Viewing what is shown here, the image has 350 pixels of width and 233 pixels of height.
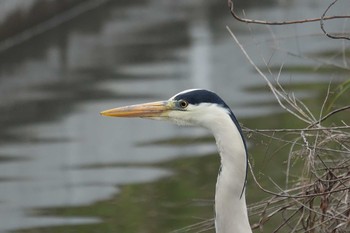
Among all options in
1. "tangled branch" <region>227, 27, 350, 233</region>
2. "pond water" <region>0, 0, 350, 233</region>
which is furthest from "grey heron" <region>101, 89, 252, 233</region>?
"pond water" <region>0, 0, 350, 233</region>

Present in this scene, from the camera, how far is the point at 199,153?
1034cm

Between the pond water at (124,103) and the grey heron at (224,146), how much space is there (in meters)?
1.14

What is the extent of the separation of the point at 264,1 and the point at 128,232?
34.9 feet

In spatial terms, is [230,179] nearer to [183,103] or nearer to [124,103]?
[183,103]

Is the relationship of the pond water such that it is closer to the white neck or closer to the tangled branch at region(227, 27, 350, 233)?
the tangled branch at region(227, 27, 350, 233)

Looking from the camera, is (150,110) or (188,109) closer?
(188,109)

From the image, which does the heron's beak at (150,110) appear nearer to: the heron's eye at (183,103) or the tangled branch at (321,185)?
the heron's eye at (183,103)

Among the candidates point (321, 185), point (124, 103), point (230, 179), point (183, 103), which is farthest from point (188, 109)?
point (124, 103)

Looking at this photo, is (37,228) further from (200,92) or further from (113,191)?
(200,92)

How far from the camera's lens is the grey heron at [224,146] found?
547 centimetres

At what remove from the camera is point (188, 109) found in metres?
5.65

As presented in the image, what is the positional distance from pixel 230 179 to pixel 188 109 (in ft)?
1.26

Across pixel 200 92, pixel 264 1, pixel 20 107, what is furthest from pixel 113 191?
pixel 264 1

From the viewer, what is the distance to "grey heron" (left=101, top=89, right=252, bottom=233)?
5.47 m
